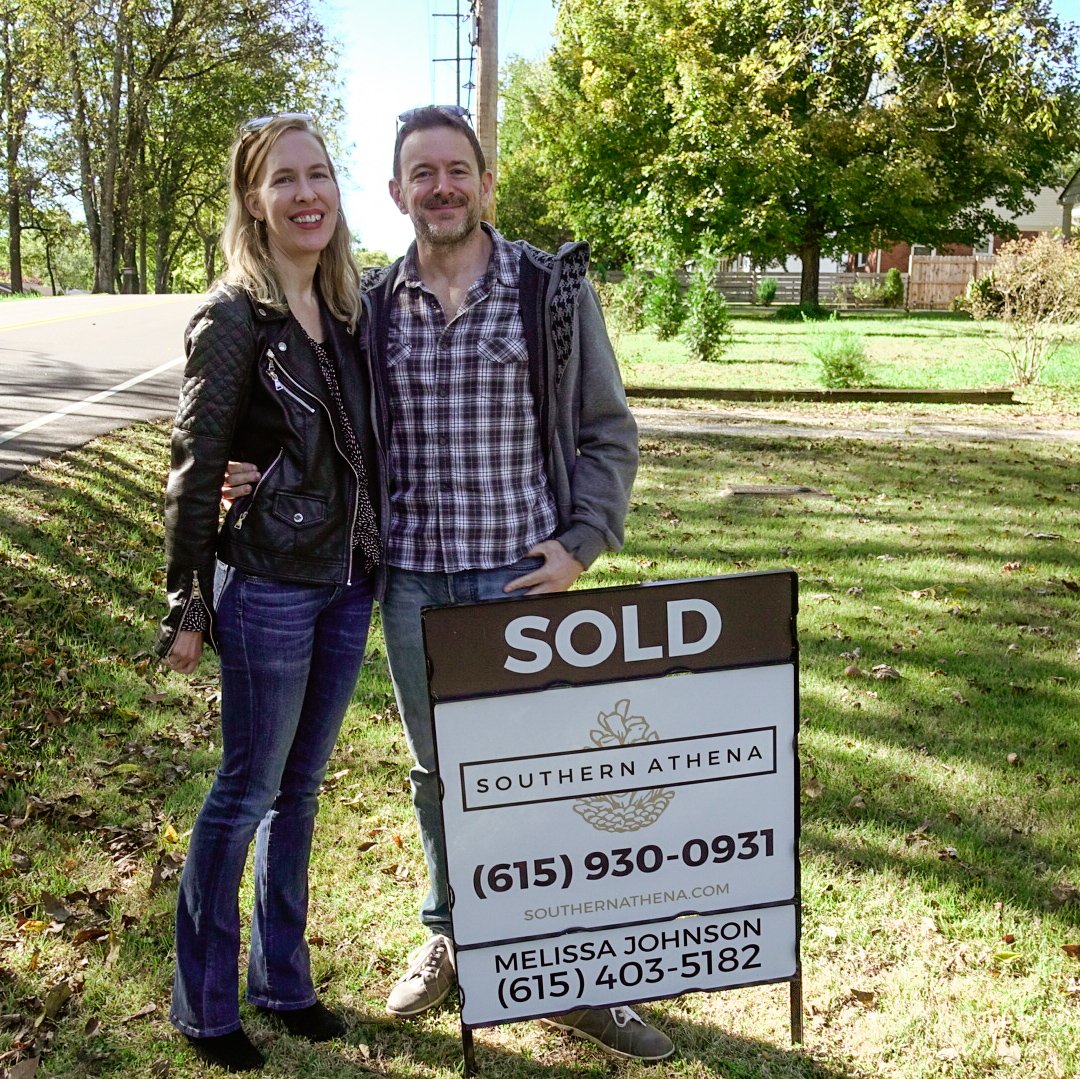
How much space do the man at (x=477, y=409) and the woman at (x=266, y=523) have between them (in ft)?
0.38

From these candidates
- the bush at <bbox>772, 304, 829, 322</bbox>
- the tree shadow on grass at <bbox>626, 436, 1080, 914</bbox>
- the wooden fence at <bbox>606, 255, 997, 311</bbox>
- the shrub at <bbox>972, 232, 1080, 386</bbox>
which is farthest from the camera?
the wooden fence at <bbox>606, 255, 997, 311</bbox>

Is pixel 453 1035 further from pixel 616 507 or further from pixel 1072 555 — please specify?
pixel 1072 555

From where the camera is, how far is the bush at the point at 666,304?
23656 mm

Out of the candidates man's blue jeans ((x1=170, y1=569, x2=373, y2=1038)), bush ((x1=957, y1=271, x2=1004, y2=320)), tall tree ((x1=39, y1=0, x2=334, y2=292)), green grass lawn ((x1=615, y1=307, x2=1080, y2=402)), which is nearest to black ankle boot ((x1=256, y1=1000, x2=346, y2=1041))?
man's blue jeans ((x1=170, y1=569, x2=373, y2=1038))

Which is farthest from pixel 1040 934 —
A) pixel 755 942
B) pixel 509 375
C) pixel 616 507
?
pixel 509 375

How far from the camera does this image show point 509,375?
283 centimetres

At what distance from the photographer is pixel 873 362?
2062 cm

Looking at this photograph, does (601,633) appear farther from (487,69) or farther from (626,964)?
(487,69)

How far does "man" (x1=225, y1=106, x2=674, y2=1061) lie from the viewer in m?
2.81

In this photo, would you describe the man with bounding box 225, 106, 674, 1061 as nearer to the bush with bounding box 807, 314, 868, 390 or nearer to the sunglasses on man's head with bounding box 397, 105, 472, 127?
the sunglasses on man's head with bounding box 397, 105, 472, 127

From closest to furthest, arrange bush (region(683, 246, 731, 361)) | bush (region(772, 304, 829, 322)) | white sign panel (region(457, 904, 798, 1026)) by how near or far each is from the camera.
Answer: white sign panel (region(457, 904, 798, 1026)) < bush (region(683, 246, 731, 361)) < bush (region(772, 304, 829, 322))

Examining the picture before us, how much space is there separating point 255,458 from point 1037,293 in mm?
15368

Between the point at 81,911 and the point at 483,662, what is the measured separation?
6.30 feet

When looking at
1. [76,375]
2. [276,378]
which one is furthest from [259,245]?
[76,375]
